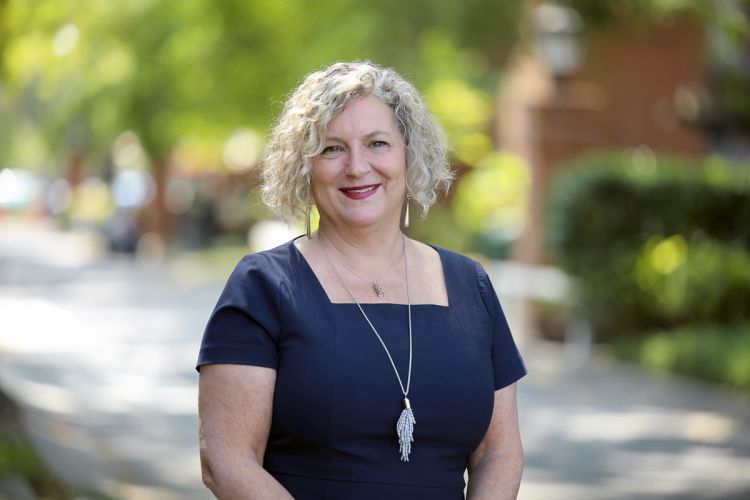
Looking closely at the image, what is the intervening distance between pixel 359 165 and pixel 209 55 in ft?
61.8

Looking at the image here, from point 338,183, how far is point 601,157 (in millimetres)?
13664

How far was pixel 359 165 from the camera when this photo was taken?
3342mm

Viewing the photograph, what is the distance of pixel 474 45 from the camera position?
15461 mm

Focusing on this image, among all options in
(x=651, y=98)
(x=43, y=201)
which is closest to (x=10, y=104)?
(x=651, y=98)

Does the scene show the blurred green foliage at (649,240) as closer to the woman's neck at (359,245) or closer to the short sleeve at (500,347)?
the short sleeve at (500,347)

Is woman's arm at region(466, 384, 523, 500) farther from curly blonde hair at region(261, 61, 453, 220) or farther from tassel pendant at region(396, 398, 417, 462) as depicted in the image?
curly blonde hair at region(261, 61, 453, 220)

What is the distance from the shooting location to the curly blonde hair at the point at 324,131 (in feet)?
11.0

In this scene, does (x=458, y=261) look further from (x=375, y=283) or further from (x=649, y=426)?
(x=649, y=426)

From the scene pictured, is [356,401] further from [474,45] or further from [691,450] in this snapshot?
[474,45]

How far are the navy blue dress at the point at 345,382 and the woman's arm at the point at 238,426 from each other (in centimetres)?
3

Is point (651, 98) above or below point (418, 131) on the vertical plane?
above

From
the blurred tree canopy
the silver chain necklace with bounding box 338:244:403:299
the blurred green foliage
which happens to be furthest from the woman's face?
the blurred green foliage

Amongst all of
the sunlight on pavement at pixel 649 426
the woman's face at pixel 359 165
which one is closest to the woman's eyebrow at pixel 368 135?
the woman's face at pixel 359 165

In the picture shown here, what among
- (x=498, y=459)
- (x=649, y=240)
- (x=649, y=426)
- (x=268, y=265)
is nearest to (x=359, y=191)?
(x=268, y=265)
